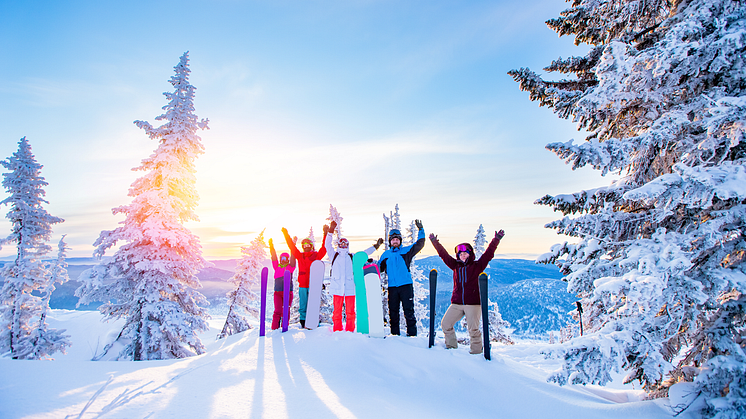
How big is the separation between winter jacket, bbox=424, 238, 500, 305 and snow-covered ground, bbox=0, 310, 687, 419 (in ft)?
3.95

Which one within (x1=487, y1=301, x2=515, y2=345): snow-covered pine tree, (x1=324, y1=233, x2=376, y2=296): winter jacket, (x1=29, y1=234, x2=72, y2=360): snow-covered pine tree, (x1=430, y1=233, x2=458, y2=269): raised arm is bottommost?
(x1=487, y1=301, x2=515, y2=345): snow-covered pine tree

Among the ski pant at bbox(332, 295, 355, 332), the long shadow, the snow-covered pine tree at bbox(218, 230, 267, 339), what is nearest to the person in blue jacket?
the ski pant at bbox(332, 295, 355, 332)

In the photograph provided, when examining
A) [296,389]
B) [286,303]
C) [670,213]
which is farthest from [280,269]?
[670,213]

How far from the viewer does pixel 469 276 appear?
23.4 feet

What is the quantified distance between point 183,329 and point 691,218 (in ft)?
49.2

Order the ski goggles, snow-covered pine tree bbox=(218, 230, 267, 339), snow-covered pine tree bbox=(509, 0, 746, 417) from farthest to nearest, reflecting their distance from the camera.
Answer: snow-covered pine tree bbox=(218, 230, 267, 339) < the ski goggles < snow-covered pine tree bbox=(509, 0, 746, 417)

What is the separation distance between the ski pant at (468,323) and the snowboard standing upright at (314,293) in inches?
161

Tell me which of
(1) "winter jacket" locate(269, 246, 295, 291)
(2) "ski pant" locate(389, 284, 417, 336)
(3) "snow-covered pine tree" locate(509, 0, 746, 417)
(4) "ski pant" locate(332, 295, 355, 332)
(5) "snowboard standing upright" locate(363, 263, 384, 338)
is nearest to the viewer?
(3) "snow-covered pine tree" locate(509, 0, 746, 417)

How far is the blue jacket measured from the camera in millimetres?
8492

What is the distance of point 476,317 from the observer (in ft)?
Answer: 22.9

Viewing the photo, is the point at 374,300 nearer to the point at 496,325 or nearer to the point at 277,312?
the point at 277,312

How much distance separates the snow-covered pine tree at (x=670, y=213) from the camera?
4066mm

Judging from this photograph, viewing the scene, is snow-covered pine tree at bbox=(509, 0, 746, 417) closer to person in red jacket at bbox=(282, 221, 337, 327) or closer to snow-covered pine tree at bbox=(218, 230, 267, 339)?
person in red jacket at bbox=(282, 221, 337, 327)

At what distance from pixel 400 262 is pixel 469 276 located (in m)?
2.08
